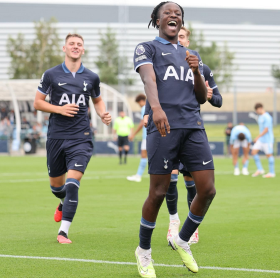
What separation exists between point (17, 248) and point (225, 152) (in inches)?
1075

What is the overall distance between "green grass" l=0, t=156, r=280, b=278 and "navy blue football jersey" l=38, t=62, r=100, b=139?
4.22 feet

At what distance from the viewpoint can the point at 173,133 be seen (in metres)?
5.05

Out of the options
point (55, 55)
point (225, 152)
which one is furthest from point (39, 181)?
point (55, 55)

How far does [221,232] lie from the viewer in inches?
294

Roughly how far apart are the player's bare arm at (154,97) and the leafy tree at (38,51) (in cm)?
5176

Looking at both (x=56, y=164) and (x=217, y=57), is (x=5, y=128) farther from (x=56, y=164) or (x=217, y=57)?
(x=217, y=57)

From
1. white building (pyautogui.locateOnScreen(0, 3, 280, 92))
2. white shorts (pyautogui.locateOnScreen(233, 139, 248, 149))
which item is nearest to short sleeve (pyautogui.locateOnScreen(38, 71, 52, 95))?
white shorts (pyautogui.locateOnScreen(233, 139, 248, 149))

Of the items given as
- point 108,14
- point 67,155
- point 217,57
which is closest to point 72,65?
point 67,155

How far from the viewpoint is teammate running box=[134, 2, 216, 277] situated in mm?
5051

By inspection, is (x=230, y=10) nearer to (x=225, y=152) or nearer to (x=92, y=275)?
(x=225, y=152)

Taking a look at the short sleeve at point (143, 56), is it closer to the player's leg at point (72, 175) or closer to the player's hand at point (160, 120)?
the player's hand at point (160, 120)

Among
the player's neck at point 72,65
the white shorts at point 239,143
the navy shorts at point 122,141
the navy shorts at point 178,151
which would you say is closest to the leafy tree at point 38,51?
the navy shorts at point 122,141

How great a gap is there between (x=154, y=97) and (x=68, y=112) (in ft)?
8.16

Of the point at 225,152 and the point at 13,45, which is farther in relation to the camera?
the point at 13,45
